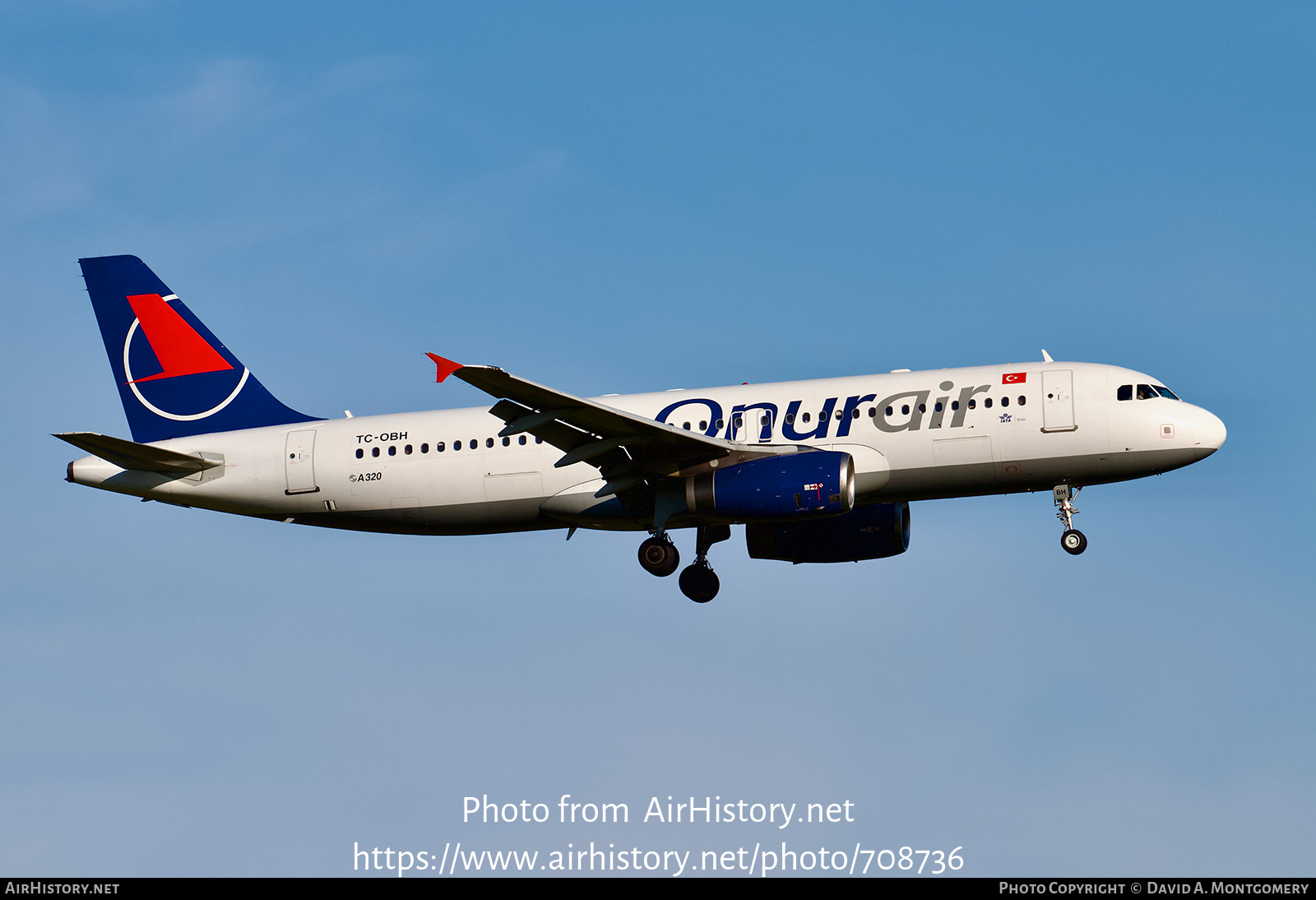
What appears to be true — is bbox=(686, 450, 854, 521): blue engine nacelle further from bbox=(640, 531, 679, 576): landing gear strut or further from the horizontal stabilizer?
the horizontal stabilizer

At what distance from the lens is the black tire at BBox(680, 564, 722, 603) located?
40344 mm

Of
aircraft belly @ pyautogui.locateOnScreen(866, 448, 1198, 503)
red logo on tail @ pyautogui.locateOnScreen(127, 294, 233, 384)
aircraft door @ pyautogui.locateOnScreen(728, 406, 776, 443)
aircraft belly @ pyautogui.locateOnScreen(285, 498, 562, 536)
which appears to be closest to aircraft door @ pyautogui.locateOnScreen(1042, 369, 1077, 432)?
aircraft belly @ pyautogui.locateOnScreen(866, 448, 1198, 503)

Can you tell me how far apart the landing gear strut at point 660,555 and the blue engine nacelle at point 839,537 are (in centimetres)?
332

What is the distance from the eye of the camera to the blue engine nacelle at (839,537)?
4025cm

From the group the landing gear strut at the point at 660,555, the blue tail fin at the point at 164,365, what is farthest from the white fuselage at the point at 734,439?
the blue tail fin at the point at 164,365

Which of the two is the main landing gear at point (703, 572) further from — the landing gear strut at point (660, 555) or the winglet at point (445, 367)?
the winglet at point (445, 367)

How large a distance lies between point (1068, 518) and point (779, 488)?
280 inches

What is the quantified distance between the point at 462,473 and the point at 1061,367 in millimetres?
14531

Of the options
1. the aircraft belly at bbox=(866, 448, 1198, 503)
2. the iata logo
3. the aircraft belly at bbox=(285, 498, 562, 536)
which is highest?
the iata logo

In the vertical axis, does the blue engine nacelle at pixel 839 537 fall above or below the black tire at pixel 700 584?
above

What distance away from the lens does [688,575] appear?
40.5 metres

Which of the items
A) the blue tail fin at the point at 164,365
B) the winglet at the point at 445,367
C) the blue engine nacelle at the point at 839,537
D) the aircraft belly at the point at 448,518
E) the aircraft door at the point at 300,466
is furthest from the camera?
the blue tail fin at the point at 164,365

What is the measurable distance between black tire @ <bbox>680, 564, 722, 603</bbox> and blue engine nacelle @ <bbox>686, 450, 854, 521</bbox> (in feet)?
14.5
